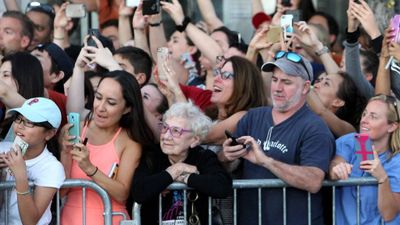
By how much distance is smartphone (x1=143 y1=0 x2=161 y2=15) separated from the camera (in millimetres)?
10066

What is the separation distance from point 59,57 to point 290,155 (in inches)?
96.4

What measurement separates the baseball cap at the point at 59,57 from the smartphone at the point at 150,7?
2.82 feet

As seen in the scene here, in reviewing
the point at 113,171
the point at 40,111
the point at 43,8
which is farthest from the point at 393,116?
the point at 43,8

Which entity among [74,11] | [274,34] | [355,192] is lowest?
[355,192]

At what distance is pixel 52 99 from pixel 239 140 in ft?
5.54

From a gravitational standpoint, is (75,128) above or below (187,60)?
below

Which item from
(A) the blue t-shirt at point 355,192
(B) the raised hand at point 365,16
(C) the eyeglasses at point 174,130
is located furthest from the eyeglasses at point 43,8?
(A) the blue t-shirt at point 355,192

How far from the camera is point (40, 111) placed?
313 inches

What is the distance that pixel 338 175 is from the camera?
8.04 meters

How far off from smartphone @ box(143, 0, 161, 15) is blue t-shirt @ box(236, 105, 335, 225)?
86.0 inches

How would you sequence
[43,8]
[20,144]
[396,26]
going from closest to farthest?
[20,144]
[396,26]
[43,8]

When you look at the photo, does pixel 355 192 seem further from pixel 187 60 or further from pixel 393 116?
pixel 187 60

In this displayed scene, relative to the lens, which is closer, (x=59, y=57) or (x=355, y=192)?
(x=355, y=192)

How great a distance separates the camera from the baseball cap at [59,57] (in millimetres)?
9508
